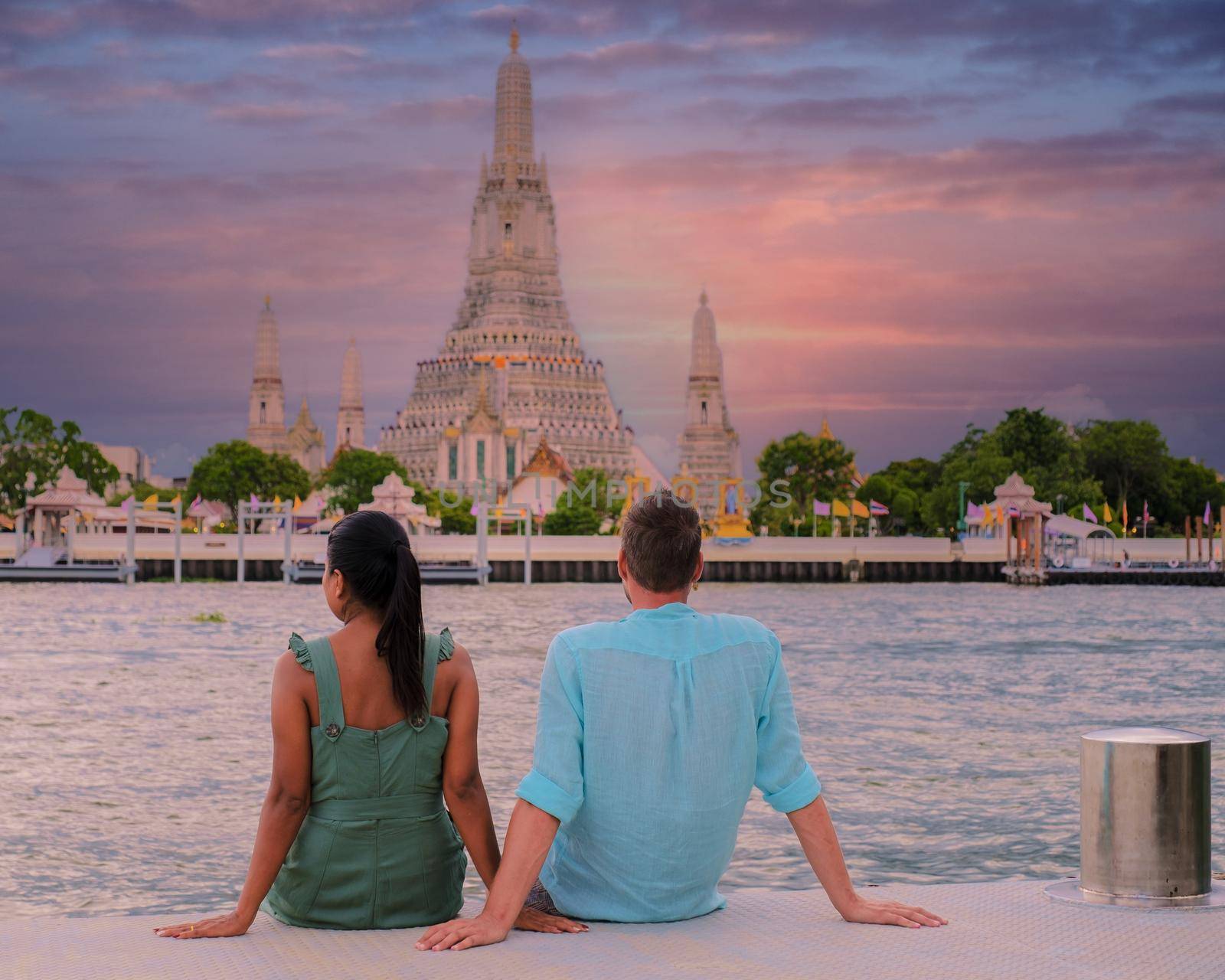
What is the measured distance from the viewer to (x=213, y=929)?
513cm

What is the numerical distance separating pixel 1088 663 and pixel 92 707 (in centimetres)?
1789

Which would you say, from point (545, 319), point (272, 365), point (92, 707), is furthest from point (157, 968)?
point (272, 365)

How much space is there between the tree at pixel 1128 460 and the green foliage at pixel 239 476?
157 ft

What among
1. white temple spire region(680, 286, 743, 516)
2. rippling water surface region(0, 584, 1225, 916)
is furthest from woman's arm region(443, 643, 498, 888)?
white temple spire region(680, 286, 743, 516)

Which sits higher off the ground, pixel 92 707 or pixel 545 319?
pixel 545 319

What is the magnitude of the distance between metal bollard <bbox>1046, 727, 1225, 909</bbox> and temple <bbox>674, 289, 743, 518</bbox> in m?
138

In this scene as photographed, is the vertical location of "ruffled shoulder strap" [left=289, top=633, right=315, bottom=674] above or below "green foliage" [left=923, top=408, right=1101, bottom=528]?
below

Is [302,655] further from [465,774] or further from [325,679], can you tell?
[465,774]

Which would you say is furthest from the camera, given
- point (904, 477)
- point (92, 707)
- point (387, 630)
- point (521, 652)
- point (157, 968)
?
point (904, 477)

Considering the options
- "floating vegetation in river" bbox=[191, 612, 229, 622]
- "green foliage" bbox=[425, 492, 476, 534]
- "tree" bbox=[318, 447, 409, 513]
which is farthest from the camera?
"tree" bbox=[318, 447, 409, 513]

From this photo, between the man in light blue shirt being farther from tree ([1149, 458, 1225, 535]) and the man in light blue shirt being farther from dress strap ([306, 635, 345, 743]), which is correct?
tree ([1149, 458, 1225, 535])

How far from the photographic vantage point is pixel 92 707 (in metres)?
21.5

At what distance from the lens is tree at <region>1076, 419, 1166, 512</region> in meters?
100

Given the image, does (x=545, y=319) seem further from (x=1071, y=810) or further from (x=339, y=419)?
(x=1071, y=810)
